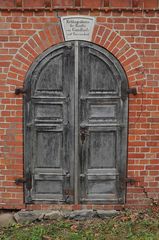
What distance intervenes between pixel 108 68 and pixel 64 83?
2.25 ft

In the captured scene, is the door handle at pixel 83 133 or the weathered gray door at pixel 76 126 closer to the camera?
the weathered gray door at pixel 76 126

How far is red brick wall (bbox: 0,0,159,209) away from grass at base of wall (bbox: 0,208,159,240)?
544 mm

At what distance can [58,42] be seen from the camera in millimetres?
5348

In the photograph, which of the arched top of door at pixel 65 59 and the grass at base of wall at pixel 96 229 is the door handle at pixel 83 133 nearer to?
the arched top of door at pixel 65 59

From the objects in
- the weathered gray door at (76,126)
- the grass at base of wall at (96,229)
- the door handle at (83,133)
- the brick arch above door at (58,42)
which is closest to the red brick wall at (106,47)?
the brick arch above door at (58,42)

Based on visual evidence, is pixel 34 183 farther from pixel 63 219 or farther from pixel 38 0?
pixel 38 0

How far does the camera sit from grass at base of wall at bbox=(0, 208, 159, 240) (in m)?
5.10

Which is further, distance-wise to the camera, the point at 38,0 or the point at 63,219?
the point at 63,219

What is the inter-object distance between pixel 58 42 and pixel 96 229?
277 cm

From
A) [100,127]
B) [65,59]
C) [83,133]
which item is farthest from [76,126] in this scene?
[65,59]

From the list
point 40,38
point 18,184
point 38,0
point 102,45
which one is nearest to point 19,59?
point 40,38

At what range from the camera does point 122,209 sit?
226 inches

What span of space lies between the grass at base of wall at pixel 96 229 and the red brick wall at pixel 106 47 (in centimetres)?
54

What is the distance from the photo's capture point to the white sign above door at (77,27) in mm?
5293
